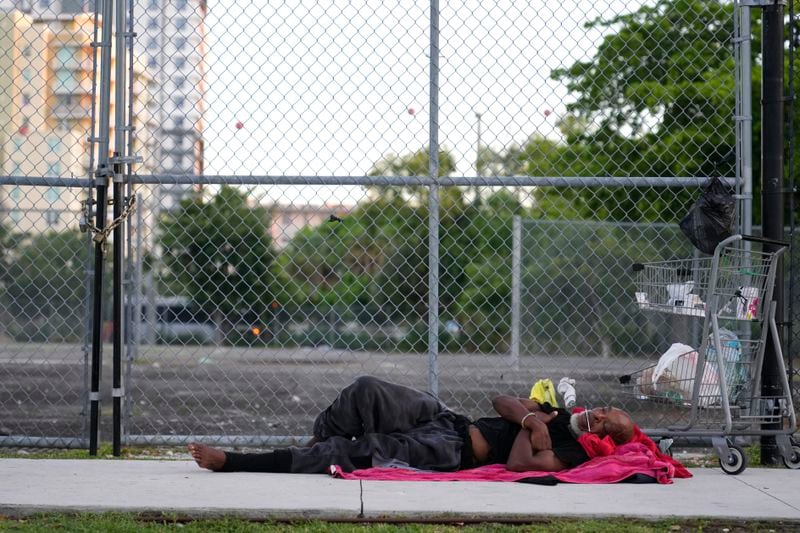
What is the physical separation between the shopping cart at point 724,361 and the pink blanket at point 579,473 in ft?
1.01

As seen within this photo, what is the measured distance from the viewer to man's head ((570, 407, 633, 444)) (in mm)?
5742

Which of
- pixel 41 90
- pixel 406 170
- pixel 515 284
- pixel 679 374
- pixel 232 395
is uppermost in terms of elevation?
pixel 406 170

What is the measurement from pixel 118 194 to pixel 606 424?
10.3ft

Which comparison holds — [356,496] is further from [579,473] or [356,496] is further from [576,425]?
[576,425]

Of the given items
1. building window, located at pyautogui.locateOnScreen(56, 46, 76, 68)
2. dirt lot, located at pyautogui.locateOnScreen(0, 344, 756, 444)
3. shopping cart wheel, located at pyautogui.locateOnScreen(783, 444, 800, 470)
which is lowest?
dirt lot, located at pyautogui.locateOnScreen(0, 344, 756, 444)

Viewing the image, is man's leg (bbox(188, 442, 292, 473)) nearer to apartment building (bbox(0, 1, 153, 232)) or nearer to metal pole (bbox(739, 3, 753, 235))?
apartment building (bbox(0, 1, 153, 232))

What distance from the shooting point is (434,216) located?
Result: 6254mm

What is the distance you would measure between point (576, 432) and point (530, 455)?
375 millimetres

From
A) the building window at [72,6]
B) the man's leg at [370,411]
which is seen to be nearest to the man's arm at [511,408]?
the man's leg at [370,411]

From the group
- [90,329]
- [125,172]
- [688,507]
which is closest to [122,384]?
[90,329]

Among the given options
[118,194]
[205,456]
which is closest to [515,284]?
[118,194]

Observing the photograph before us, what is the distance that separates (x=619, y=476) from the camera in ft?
18.0

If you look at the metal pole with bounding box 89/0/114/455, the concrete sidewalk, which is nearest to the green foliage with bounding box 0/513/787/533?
the concrete sidewalk

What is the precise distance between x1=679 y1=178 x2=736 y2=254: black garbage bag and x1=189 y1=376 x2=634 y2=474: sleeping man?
4.06 feet
